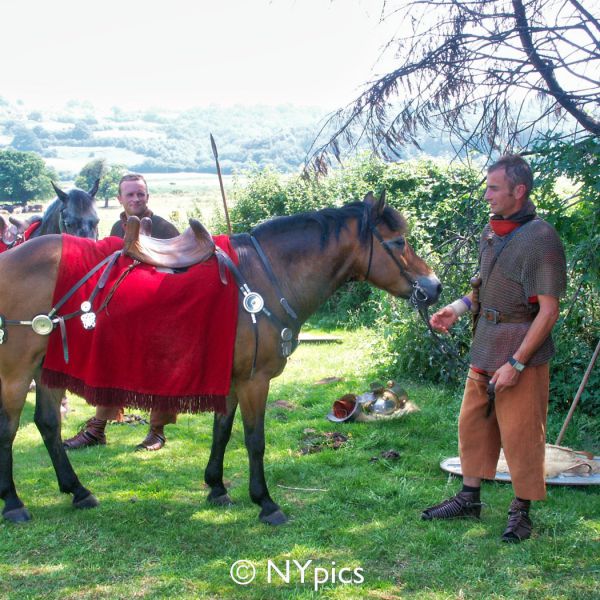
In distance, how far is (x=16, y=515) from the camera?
404 cm

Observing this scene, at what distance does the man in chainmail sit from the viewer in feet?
11.2

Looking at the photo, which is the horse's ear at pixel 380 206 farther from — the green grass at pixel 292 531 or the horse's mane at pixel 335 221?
the green grass at pixel 292 531

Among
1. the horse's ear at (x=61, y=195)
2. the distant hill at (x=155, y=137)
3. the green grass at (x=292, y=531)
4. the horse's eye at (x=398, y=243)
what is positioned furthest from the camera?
the distant hill at (x=155, y=137)

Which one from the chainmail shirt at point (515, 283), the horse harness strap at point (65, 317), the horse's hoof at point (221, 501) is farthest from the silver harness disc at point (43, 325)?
the chainmail shirt at point (515, 283)

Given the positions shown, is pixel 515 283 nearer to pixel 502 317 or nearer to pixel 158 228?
pixel 502 317

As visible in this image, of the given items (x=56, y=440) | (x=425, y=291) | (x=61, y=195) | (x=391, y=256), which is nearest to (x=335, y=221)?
(x=391, y=256)

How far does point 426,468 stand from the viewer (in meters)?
4.94

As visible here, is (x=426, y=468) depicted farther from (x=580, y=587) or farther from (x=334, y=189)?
(x=334, y=189)

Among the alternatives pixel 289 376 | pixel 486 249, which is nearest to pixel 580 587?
pixel 486 249

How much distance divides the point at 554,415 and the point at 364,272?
280 centimetres

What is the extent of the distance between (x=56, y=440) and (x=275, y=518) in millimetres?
1553

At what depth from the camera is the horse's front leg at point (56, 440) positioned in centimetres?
425

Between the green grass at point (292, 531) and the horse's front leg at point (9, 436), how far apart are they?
10 centimetres

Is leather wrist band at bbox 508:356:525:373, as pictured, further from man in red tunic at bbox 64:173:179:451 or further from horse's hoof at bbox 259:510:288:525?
man in red tunic at bbox 64:173:179:451
